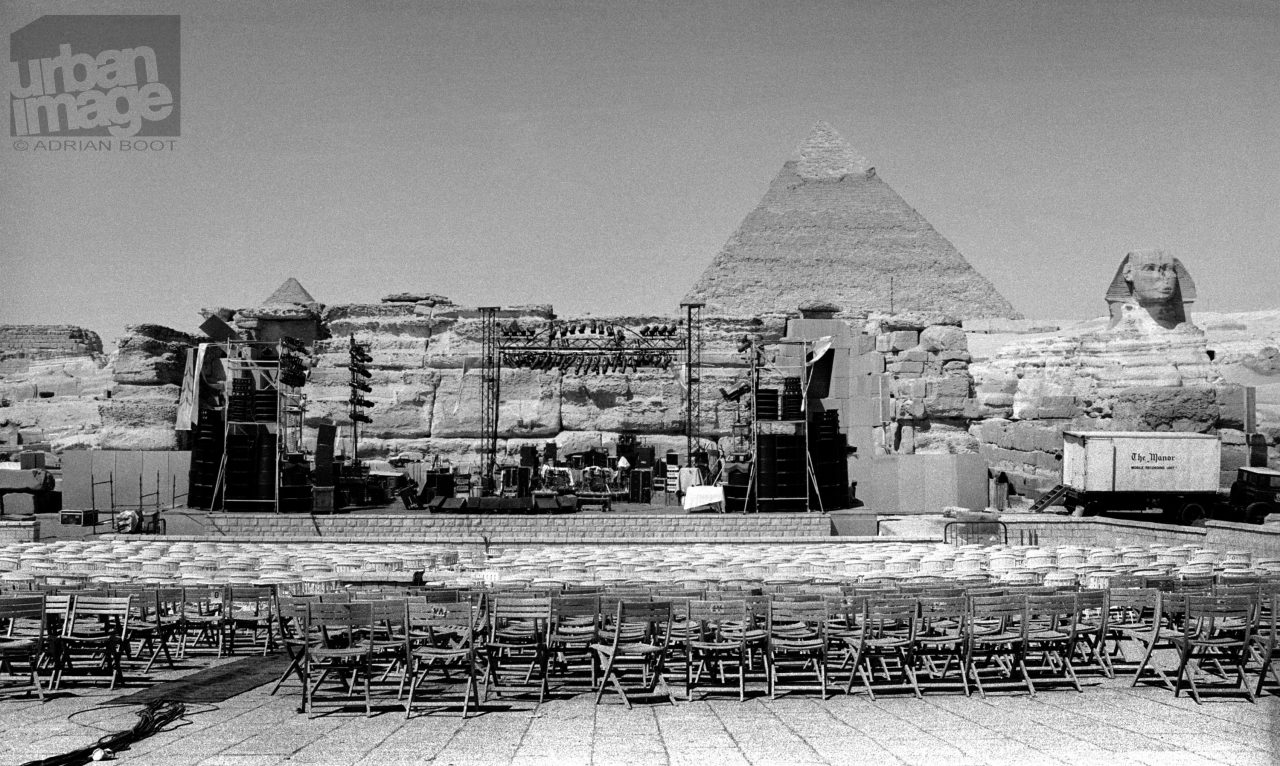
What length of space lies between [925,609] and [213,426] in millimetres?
18071

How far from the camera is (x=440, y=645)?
24.1ft

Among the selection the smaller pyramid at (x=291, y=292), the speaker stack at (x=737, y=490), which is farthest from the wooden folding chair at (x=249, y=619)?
the smaller pyramid at (x=291, y=292)

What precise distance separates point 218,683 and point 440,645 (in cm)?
120

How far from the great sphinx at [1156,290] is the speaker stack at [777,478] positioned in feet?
28.3

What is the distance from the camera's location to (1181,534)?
16609 millimetres

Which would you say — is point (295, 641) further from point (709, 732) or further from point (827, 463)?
point (827, 463)

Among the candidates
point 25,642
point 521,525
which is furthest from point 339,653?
point 521,525

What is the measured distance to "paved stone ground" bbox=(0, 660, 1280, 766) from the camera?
513 cm

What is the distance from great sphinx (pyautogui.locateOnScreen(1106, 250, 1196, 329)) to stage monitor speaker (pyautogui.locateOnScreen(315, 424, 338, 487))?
1607 centimetres

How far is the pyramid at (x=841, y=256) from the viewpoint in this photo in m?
160

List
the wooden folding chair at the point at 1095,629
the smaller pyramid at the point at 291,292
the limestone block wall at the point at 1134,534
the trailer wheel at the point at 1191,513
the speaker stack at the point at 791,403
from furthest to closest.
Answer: the smaller pyramid at the point at 291,292
the speaker stack at the point at 791,403
the trailer wheel at the point at 1191,513
the limestone block wall at the point at 1134,534
the wooden folding chair at the point at 1095,629

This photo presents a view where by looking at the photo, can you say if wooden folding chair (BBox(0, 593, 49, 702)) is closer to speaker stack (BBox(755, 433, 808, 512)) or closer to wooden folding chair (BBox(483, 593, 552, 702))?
wooden folding chair (BBox(483, 593, 552, 702))

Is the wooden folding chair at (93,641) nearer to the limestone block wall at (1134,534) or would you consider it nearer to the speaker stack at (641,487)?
the limestone block wall at (1134,534)

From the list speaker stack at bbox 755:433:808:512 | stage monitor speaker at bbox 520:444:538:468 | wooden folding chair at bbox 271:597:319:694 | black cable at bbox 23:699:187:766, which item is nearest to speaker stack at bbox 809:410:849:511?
speaker stack at bbox 755:433:808:512
